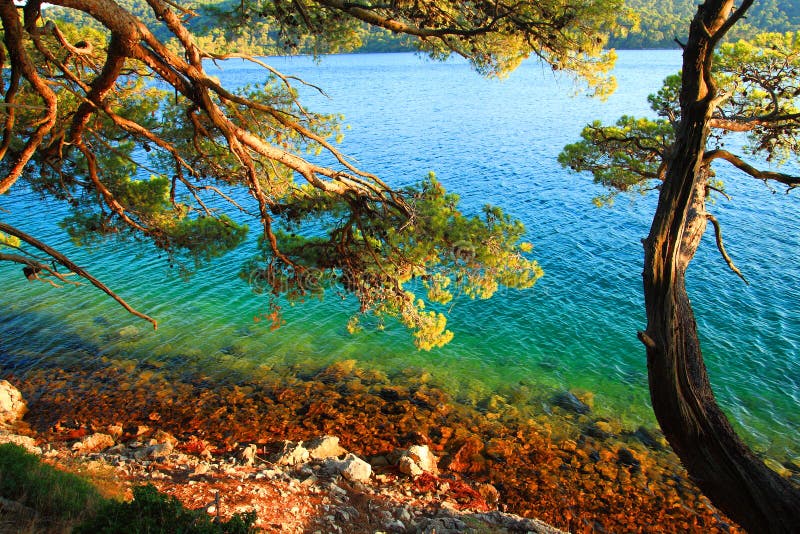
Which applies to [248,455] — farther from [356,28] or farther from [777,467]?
[777,467]

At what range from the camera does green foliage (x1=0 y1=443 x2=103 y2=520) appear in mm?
5816

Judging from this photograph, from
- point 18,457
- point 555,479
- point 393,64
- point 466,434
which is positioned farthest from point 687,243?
point 393,64

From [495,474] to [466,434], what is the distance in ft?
4.44

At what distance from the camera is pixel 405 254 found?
30.6 ft

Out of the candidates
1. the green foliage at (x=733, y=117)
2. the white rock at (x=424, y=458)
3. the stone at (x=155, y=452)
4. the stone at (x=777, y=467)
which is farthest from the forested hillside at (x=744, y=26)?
the stone at (x=155, y=452)

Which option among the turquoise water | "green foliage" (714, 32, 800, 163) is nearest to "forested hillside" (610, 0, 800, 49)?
the turquoise water

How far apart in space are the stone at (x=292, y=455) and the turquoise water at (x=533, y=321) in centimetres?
439

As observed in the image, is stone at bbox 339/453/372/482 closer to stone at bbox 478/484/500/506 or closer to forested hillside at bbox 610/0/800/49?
stone at bbox 478/484/500/506

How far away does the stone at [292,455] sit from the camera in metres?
9.34

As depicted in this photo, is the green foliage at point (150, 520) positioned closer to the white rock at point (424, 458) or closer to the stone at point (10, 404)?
the white rock at point (424, 458)

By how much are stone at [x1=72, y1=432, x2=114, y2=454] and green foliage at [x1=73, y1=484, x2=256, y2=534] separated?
5.49 m

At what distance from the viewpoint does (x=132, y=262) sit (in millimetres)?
20328

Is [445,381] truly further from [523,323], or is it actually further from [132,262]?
[132,262]

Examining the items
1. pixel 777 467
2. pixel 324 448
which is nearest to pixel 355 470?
pixel 324 448
